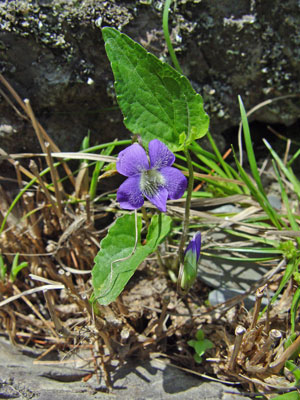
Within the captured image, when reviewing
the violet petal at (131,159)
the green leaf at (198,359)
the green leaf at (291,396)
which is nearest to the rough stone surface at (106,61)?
the violet petal at (131,159)

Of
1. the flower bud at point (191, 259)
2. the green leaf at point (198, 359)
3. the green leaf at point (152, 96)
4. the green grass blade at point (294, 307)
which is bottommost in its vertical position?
the green leaf at point (198, 359)

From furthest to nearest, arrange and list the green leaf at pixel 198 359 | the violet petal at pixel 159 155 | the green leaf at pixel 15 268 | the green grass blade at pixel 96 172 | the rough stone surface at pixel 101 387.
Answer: the green grass blade at pixel 96 172 < the green leaf at pixel 15 268 < the green leaf at pixel 198 359 < the rough stone surface at pixel 101 387 < the violet petal at pixel 159 155

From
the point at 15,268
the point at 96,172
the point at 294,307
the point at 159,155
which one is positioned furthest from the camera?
the point at 96,172

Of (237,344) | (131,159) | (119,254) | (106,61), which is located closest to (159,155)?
(131,159)

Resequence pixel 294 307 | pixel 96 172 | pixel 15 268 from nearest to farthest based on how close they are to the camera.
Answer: pixel 294 307
pixel 15 268
pixel 96 172

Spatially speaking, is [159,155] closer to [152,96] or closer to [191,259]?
[152,96]

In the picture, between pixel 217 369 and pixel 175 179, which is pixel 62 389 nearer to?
pixel 217 369

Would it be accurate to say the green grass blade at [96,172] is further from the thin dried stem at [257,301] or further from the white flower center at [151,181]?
the thin dried stem at [257,301]
